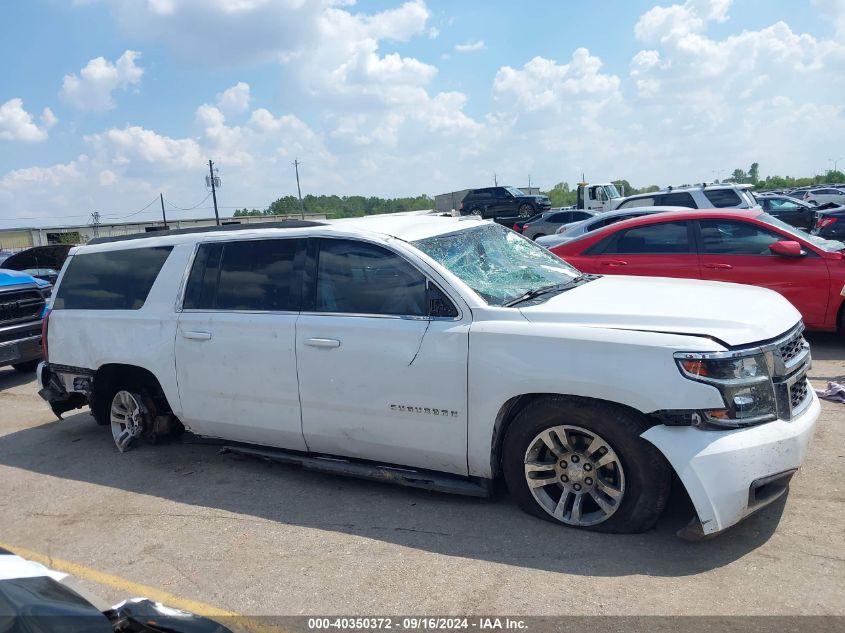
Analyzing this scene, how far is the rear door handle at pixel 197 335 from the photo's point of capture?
5023mm

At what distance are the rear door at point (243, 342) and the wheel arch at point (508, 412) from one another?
4.52ft

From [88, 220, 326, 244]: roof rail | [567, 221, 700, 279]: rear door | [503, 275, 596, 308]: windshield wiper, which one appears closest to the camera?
[503, 275, 596, 308]: windshield wiper

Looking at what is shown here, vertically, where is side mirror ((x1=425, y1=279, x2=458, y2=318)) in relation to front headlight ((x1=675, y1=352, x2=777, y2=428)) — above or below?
above

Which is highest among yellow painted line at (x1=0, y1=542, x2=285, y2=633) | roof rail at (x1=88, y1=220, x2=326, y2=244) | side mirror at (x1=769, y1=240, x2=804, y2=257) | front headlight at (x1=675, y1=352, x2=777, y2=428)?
roof rail at (x1=88, y1=220, x2=326, y2=244)

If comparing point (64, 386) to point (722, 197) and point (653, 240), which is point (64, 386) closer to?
point (653, 240)

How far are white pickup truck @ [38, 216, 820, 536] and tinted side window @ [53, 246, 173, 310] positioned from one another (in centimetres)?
2

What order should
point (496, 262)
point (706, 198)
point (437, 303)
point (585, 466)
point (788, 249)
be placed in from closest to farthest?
point (585, 466), point (437, 303), point (496, 262), point (788, 249), point (706, 198)

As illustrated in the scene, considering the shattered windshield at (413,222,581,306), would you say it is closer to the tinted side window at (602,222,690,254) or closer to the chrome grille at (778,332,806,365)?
the chrome grille at (778,332,806,365)

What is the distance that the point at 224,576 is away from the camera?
3.78 m

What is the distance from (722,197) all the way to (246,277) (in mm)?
12521

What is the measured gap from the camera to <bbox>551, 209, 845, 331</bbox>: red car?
24.7ft

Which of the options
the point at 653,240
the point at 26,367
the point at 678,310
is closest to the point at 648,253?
the point at 653,240

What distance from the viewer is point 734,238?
802cm

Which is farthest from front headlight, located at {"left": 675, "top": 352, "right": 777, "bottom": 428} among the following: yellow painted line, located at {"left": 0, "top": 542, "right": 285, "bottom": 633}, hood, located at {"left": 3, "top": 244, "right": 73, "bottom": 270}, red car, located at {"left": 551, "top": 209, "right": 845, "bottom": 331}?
hood, located at {"left": 3, "top": 244, "right": 73, "bottom": 270}
